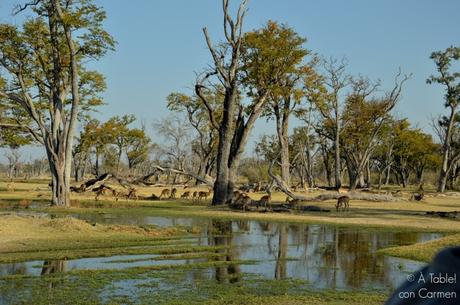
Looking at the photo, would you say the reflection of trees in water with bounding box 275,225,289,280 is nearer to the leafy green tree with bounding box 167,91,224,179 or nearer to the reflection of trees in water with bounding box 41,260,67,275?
the reflection of trees in water with bounding box 41,260,67,275

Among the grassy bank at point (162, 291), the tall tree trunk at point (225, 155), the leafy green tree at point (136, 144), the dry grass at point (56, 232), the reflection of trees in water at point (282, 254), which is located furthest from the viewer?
the leafy green tree at point (136, 144)

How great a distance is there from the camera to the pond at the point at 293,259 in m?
14.1

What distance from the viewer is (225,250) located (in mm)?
18578

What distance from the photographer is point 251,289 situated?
1236 centimetres

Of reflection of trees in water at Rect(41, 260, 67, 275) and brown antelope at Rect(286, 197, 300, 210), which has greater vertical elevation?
brown antelope at Rect(286, 197, 300, 210)

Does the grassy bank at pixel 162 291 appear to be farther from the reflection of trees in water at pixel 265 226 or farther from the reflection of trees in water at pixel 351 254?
the reflection of trees in water at pixel 265 226

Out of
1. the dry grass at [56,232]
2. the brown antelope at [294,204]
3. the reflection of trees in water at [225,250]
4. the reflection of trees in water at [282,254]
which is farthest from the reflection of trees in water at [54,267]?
the brown antelope at [294,204]

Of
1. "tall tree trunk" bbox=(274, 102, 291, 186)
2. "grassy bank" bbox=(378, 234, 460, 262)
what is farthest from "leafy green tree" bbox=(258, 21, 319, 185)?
"grassy bank" bbox=(378, 234, 460, 262)

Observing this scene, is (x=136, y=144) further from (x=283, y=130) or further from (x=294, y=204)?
(x=294, y=204)

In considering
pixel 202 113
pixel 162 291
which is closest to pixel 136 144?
pixel 202 113

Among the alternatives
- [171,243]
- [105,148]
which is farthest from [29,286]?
[105,148]

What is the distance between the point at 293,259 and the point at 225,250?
94.3 inches

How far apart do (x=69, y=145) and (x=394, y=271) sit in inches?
958

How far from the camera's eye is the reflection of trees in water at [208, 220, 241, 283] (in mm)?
13945
